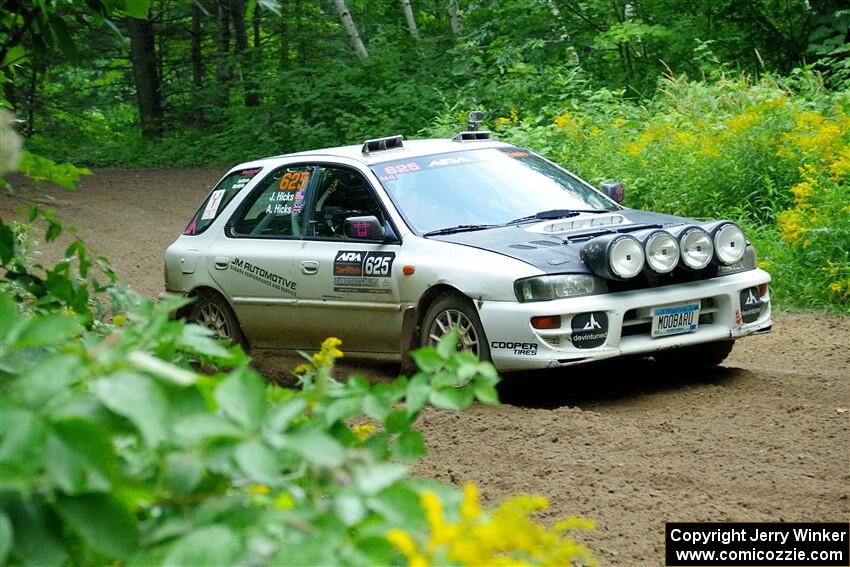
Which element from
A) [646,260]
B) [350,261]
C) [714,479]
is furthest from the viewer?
[350,261]

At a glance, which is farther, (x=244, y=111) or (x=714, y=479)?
(x=244, y=111)

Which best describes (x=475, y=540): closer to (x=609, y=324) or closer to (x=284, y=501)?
(x=284, y=501)

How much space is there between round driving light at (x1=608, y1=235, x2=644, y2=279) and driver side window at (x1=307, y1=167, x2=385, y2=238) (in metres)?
1.87

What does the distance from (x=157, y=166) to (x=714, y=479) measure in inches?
906

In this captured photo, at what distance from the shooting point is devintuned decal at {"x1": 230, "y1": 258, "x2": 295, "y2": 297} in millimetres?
8570

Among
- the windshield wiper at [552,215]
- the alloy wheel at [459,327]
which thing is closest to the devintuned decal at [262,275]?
the alloy wheel at [459,327]

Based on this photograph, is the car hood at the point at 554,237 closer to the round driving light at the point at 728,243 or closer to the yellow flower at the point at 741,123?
the round driving light at the point at 728,243

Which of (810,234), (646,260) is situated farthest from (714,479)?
(810,234)

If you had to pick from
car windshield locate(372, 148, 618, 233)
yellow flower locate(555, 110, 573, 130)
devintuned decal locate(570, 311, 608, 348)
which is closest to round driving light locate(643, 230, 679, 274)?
devintuned decal locate(570, 311, 608, 348)

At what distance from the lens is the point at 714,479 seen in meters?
5.51

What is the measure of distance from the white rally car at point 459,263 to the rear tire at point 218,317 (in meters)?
0.01

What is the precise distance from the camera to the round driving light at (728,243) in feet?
25.0

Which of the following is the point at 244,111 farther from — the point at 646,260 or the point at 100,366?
the point at 100,366

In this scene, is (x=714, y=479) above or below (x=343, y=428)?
below
